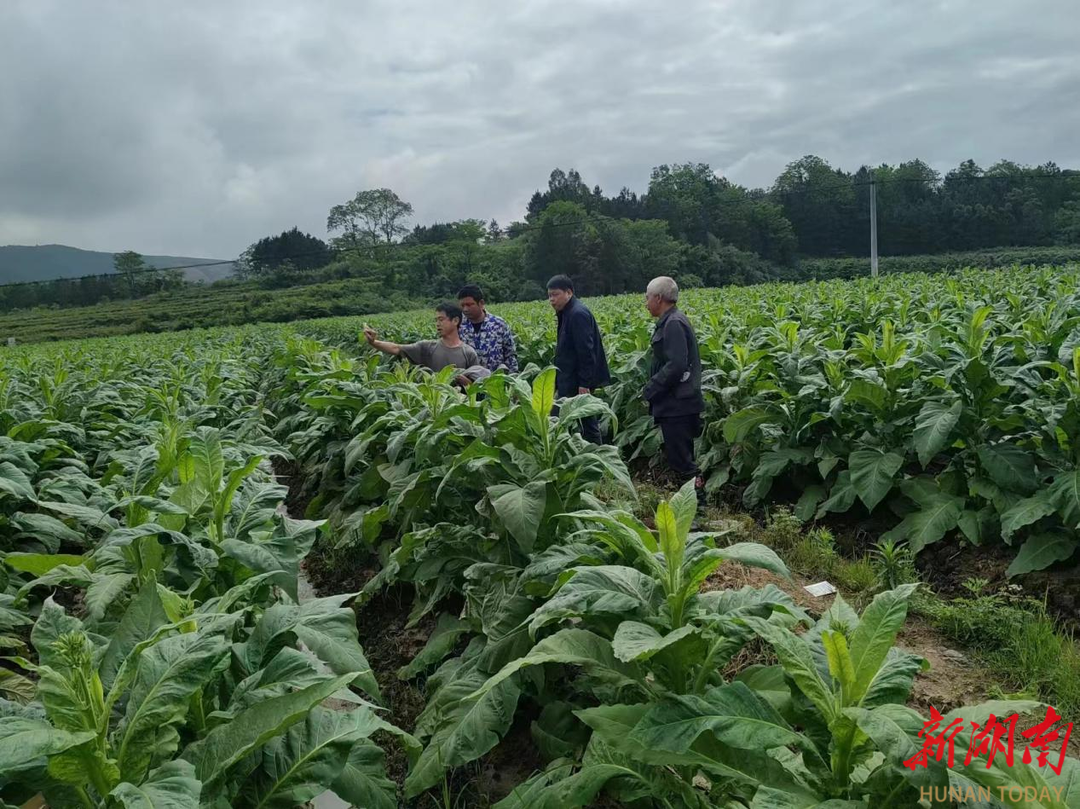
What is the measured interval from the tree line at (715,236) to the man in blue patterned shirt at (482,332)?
151ft

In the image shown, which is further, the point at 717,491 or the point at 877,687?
the point at 717,491

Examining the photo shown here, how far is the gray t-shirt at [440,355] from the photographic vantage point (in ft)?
23.2

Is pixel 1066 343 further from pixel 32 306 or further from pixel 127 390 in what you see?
pixel 32 306

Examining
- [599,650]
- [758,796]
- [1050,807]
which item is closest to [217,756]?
[599,650]

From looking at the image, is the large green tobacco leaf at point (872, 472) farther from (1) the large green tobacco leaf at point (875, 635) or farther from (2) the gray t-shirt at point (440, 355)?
(2) the gray t-shirt at point (440, 355)

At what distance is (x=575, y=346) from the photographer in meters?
7.23

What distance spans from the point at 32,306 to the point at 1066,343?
3682 inches

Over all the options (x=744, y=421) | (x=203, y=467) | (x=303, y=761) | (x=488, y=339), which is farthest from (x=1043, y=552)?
(x=488, y=339)

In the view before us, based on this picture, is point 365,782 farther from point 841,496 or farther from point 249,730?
point 841,496

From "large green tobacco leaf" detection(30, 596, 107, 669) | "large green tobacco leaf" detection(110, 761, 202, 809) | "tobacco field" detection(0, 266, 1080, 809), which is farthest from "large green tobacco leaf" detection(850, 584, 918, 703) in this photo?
"large green tobacco leaf" detection(30, 596, 107, 669)

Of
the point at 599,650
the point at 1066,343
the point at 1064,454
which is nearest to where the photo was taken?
the point at 599,650

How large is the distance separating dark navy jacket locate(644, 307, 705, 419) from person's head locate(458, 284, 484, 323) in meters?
2.24

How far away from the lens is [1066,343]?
4.75m

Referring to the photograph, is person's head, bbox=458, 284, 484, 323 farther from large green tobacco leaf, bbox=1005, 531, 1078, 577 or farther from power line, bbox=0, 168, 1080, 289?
power line, bbox=0, 168, 1080, 289
